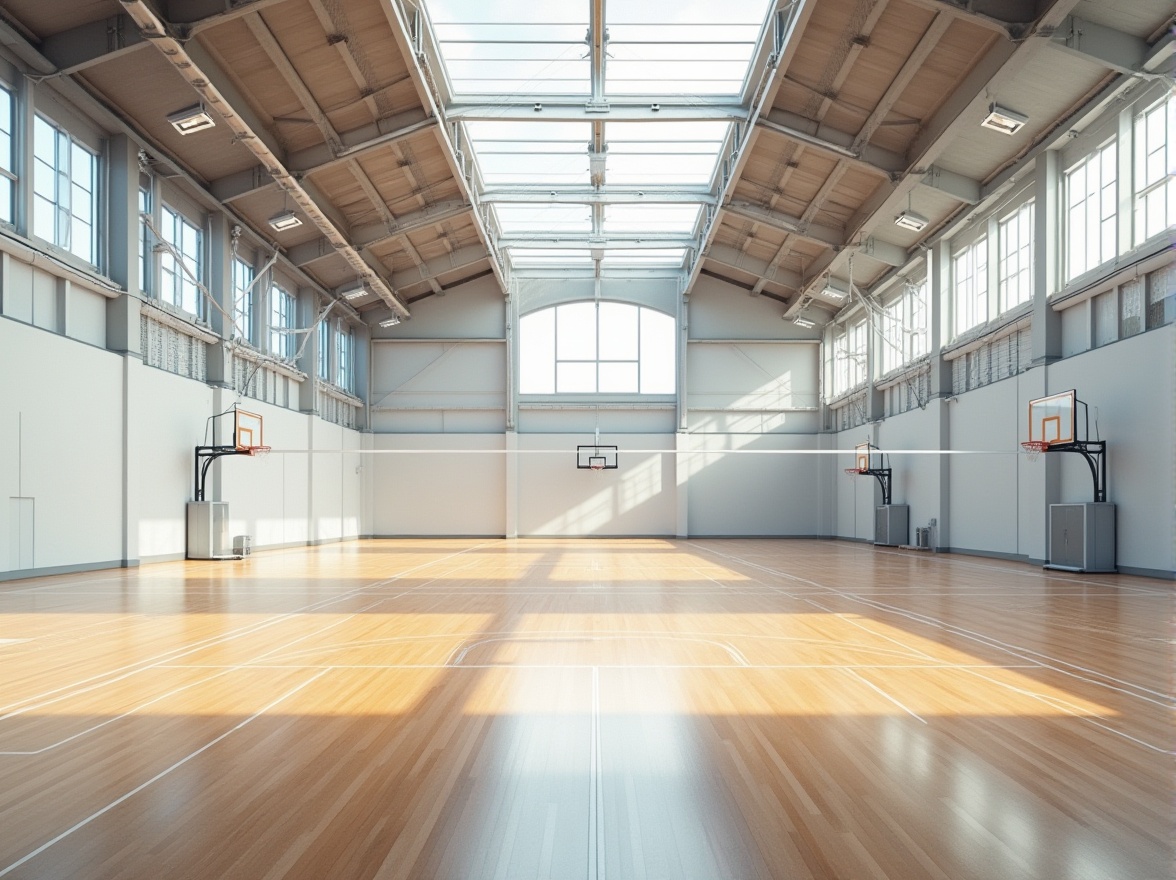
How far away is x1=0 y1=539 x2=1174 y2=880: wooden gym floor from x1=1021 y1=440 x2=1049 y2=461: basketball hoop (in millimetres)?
6901

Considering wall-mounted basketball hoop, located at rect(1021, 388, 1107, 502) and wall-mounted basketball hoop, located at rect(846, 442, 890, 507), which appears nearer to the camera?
wall-mounted basketball hoop, located at rect(1021, 388, 1107, 502)

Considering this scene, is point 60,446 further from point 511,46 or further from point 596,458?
point 596,458

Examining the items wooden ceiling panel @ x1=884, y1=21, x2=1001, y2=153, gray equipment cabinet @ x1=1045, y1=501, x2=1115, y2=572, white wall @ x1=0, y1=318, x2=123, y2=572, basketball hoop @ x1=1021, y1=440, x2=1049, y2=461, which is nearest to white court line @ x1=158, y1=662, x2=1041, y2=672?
white wall @ x1=0, y1=318, x2=123, y2=572

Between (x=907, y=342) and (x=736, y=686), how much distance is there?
25.5 m

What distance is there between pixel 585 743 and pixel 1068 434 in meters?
16.7

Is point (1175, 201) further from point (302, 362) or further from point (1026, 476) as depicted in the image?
point (302, 362)

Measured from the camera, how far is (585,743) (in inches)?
223

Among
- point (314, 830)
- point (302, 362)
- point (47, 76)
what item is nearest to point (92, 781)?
point (314, 830)

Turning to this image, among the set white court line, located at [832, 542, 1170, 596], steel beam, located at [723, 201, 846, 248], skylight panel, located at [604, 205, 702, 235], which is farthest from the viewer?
skylight panel, located at [604, 205, 702, 235]

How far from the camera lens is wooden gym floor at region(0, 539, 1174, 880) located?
391 cm

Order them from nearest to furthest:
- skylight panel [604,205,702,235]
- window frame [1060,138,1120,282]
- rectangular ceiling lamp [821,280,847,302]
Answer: window frame [1060,138,1120,282], skylight panel [604,205,702,235], rectangular ceiling lamp [821,280,847,302]

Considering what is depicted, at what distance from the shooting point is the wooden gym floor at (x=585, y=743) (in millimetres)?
3914

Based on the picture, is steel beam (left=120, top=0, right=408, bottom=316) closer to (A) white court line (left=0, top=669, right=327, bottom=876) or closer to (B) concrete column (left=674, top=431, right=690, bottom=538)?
(A) white court line (left=0, top=669, right=327, bottom=876)

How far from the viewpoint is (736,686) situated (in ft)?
24.7
